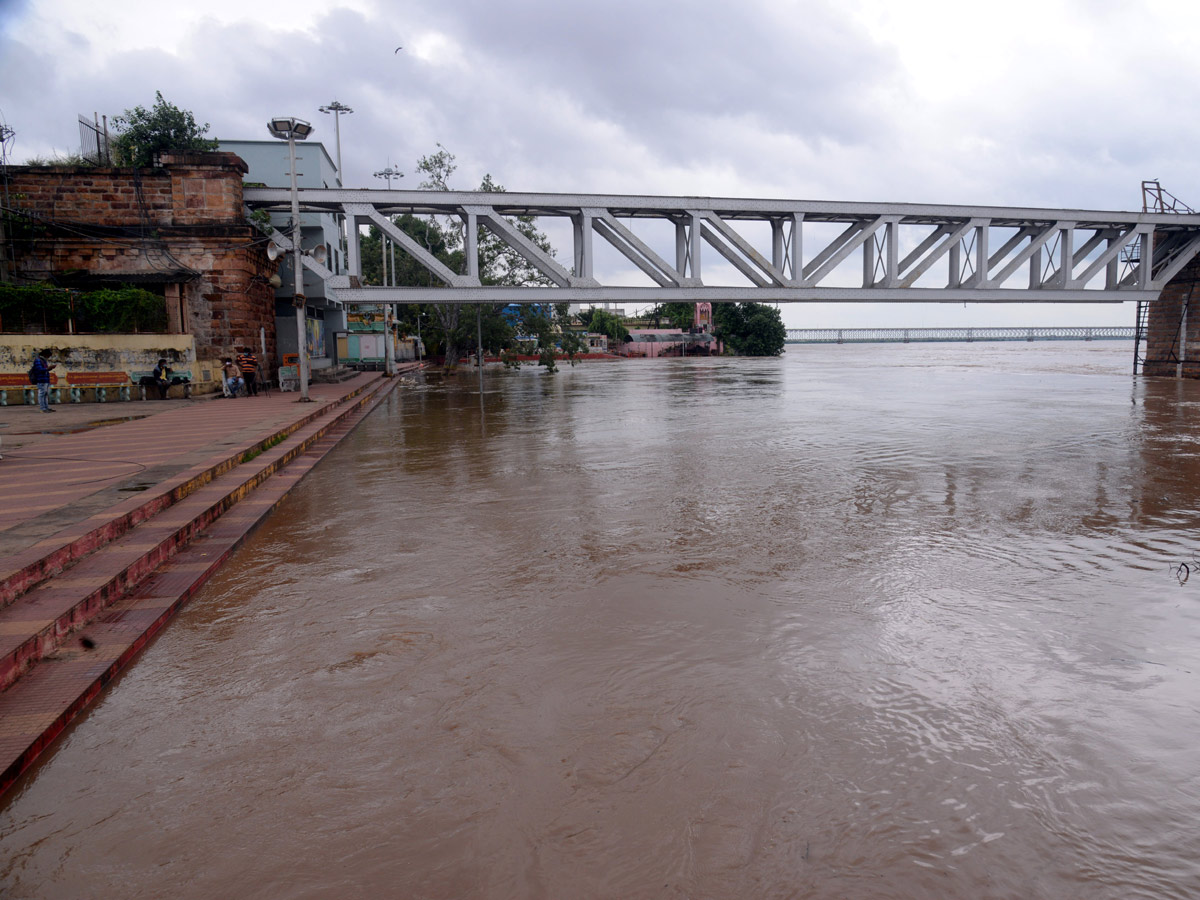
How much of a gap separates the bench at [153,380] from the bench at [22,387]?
61.8 inches

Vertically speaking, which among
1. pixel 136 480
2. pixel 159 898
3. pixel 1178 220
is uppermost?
pixel 1178 220

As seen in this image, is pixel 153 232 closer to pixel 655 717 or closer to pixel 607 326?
pixel 655 717

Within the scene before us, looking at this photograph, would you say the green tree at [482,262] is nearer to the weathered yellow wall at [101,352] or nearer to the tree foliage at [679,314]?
the weathered yellow wall at [101,352]

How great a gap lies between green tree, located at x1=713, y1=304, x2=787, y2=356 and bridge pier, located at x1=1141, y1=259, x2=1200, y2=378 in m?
42.2

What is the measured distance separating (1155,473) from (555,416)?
10.8 metres

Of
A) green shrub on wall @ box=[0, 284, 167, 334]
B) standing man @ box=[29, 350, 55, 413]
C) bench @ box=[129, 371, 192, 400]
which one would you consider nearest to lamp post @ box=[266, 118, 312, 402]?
bench @ box=[129, 371, 192, 400]

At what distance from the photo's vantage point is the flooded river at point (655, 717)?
2.48m

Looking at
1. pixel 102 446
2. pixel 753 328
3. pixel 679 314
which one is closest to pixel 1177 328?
pixel 102 446

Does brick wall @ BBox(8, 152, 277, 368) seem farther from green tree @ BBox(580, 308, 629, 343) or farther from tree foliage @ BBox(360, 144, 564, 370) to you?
green tree @ BBox(580, 308, 629, 343)

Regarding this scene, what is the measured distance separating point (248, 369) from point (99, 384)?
3231 millimetres

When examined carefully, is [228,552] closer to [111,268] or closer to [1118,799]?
[1118,799]

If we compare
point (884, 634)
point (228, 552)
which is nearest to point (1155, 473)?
point (884, 634)

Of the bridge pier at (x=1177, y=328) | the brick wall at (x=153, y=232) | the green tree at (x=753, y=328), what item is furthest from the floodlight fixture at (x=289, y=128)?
the green tree at (x=753, y=328)

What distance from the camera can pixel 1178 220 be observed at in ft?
79.5
